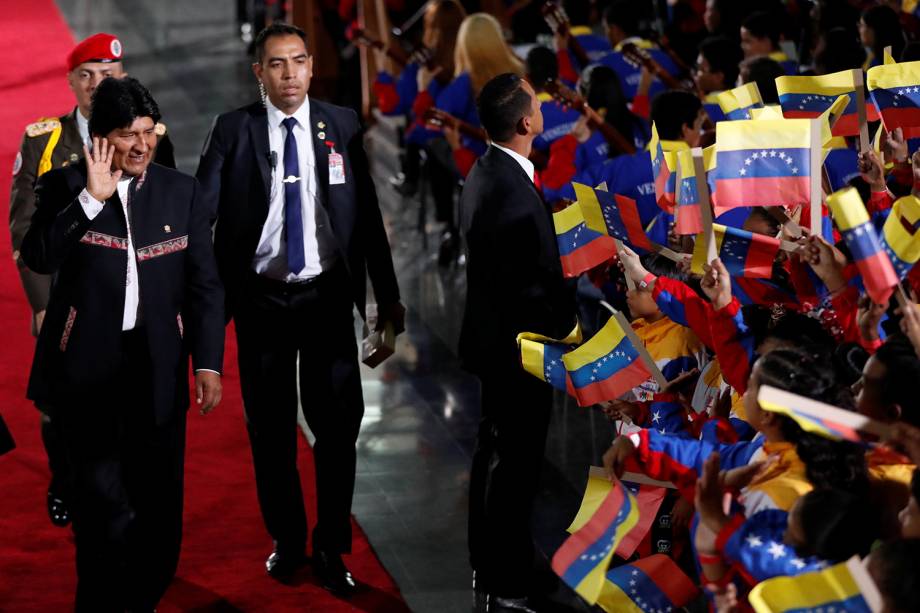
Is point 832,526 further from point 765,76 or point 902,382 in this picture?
point 765,76

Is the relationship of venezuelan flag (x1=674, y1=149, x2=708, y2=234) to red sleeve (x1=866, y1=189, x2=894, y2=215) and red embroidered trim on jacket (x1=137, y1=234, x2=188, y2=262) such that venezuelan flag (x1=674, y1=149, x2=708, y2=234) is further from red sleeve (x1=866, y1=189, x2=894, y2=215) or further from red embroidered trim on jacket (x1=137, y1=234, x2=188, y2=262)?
red embroidered trim on jacket (x1=137, y1=234, x2=188, y2=262)

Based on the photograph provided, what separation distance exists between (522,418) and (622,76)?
4.42 metres

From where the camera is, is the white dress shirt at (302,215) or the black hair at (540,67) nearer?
the white dress shirt at (302,215)

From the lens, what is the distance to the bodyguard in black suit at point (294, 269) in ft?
17.6

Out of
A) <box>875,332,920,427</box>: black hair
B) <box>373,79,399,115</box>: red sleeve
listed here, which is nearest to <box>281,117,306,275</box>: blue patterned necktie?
<box>875,332,920,427</box>: black hair


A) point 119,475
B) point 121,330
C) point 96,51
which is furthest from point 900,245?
point 96,51

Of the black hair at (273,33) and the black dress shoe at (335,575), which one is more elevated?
the black hair at (273,33)

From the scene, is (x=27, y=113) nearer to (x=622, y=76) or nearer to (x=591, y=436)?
(x=622, y=76)

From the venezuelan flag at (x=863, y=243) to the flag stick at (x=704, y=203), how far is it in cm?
41

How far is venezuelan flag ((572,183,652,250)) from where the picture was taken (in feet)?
15.7

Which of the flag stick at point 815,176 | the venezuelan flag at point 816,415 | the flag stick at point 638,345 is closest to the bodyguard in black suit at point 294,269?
the flag stick at point 638,345

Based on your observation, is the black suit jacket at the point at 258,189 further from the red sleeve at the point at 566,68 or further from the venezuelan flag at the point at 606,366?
the red sleeve at the point at 566,68

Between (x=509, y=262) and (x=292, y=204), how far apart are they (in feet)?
2.66

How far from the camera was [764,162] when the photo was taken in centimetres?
437
